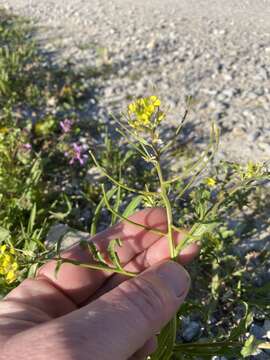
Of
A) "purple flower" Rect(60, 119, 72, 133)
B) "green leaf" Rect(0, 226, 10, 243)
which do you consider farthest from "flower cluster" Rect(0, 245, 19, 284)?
"purple flower" Rect(60, 119, 72, 133)

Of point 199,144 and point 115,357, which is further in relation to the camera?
point 199,144

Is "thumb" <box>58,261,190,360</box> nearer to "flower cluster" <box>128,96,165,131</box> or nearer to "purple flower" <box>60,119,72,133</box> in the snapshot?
"flower cluster" <box>128,96,165,131</box>

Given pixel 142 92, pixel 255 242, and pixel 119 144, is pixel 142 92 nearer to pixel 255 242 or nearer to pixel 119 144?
pixel 119 144

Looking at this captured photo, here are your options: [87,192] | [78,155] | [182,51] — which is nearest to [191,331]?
[87,192]

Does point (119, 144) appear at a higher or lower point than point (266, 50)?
lower

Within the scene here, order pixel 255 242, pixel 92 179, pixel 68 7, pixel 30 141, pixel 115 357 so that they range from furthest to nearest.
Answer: pixel 68 7 → pixel 30 141 → pixel 92 179 → pixel 255 242 → pixel 115 357

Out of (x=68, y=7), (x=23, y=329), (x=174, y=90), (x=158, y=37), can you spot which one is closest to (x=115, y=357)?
(x=23, y=329)

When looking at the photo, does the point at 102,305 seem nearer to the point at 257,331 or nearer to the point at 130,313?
the point at 130,313
